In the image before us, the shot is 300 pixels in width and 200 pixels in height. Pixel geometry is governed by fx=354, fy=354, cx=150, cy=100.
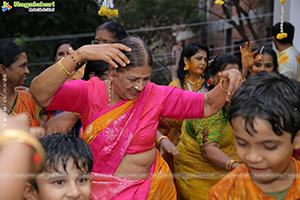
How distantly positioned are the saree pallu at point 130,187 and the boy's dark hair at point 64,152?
0.38 metres

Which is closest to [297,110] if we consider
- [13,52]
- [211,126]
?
[211,126]

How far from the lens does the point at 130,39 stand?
2486mm

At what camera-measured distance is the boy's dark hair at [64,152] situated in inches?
76.1

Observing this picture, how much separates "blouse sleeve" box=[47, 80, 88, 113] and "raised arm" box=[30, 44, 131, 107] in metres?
0.06

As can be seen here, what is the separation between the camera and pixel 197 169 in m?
3.40

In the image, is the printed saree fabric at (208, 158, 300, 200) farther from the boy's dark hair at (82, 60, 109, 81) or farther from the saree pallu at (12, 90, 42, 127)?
the boy's dark hair at (82, 60, 109, 81)

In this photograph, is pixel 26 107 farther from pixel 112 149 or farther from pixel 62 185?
pixel 62 185

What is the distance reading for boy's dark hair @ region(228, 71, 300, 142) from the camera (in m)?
1.60

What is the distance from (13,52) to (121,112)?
127 cm

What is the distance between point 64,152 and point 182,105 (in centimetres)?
93

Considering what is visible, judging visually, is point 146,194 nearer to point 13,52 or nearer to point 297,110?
point 297,110

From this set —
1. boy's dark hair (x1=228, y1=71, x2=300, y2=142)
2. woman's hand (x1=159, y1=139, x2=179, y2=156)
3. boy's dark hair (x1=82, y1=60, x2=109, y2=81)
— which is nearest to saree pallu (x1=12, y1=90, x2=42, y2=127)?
boy's dark hair (x1=82, y1=60, x2=109, y2=81)

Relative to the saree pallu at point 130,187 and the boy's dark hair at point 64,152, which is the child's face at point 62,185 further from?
the saree pallu at point 130,187

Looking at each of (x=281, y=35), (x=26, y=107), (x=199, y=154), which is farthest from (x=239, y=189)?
(x=281, y=35)
